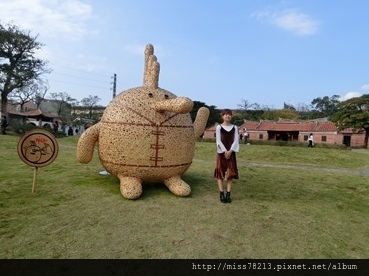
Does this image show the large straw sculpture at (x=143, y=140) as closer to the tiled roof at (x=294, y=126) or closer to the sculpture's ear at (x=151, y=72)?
the sculpture's ear at (x=151, y=72)

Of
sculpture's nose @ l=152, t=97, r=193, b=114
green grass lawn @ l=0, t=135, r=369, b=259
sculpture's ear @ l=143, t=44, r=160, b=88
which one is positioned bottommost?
green grass lawn @ l=0, t=135, r=369, b=259

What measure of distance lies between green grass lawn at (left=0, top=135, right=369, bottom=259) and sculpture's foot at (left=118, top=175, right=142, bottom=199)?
0.10 m

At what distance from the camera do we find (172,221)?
405 cm

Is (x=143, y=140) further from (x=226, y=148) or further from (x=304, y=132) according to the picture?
(x=304, y=132)

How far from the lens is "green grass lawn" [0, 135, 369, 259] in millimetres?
3344

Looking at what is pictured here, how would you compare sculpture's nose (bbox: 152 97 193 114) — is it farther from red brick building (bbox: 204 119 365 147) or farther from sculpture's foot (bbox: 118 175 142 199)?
red brick building (bbox: 204 119 365 147)

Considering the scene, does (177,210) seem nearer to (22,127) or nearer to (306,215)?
(306,215)

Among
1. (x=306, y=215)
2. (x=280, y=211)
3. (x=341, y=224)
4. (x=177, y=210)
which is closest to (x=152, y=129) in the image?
(x=177, y=210)

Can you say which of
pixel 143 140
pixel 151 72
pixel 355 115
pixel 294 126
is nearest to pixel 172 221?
pixel 143 140

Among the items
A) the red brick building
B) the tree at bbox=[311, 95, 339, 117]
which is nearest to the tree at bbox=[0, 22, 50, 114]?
the red brick building

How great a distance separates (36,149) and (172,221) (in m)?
2.48

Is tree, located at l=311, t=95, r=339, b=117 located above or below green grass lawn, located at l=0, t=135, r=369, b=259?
above

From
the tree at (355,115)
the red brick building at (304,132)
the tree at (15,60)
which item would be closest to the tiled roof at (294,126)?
the red brick building at (304,132)
